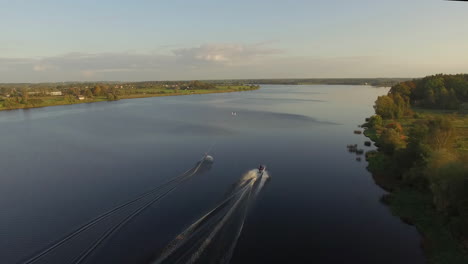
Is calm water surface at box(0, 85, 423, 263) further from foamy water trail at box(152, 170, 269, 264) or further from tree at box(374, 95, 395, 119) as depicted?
tree at box(374, 95, 395, 119)

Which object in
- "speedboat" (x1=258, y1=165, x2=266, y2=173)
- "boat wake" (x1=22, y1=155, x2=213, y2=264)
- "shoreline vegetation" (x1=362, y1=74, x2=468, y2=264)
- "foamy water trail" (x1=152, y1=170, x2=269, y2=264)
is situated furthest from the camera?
"speedboat" (x1=258, y1=165, x2=266, y2=173)

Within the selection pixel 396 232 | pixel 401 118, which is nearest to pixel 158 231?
pixel 396 232

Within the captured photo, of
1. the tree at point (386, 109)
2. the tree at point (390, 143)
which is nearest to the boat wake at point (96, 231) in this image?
the tree at point (390, 143)

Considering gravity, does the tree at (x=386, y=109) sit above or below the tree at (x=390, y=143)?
above

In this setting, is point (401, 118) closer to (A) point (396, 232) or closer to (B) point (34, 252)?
(A) point (396, 232)

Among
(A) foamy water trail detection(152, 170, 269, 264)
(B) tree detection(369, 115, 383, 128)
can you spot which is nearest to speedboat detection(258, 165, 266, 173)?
(A) foamy water trail detection(152, 170, 269, 264)

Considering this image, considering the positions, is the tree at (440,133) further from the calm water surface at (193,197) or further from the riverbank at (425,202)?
the calm water surface at (193,197)
